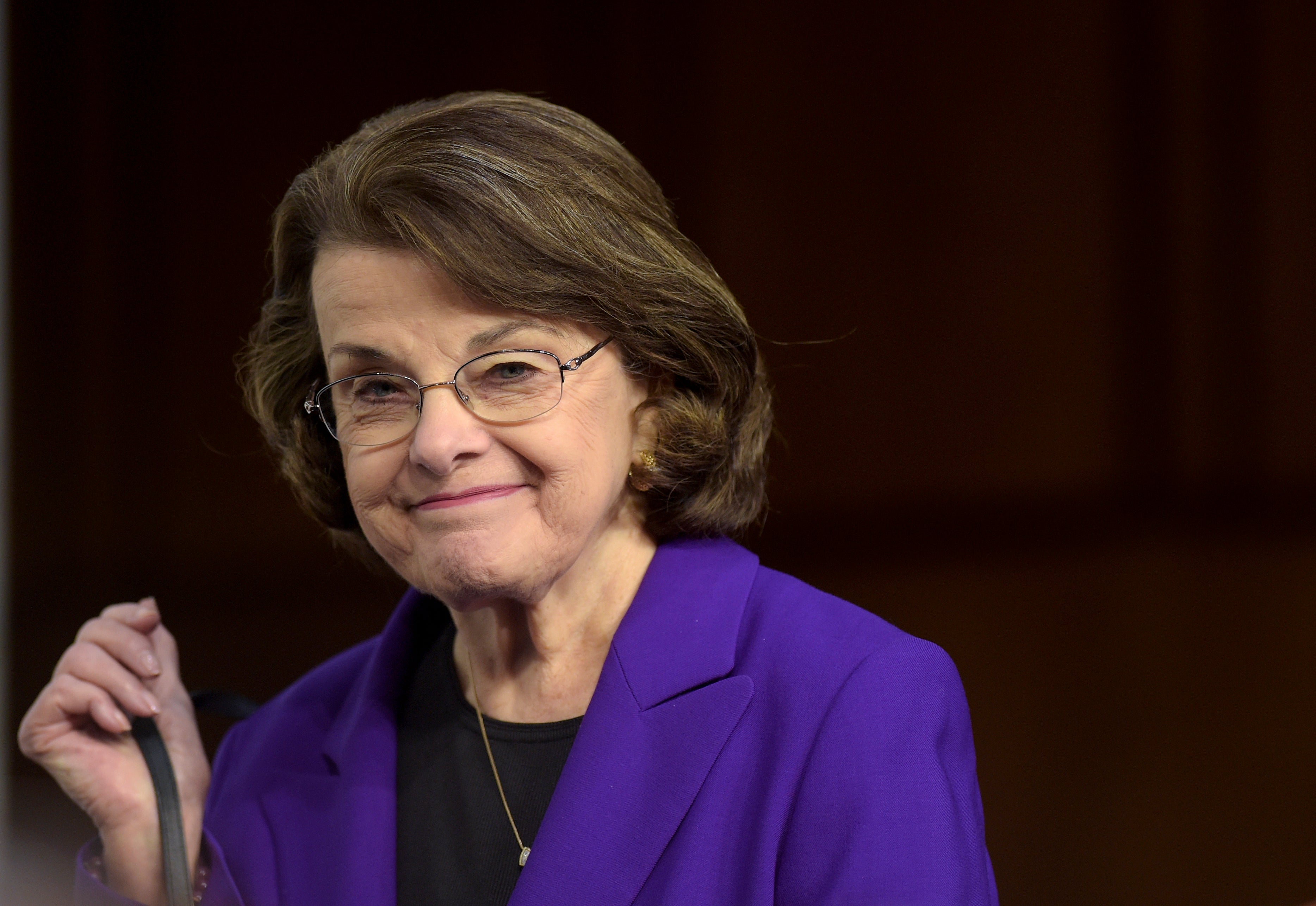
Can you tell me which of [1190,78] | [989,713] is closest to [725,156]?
[1190,78]

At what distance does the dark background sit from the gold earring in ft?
3.77

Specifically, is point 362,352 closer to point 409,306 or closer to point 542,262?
point 409,306

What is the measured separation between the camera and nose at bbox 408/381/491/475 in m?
1.35

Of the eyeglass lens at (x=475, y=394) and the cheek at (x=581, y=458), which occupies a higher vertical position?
the eyeglass lens at (x=475, y=394)

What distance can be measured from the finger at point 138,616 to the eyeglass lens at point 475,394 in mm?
483

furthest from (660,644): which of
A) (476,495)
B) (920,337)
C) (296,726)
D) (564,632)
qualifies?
(920,337)

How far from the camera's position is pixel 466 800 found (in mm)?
1550

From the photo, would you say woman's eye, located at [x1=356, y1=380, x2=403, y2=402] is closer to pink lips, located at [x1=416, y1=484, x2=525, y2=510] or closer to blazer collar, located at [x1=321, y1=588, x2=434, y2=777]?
pink lips, located at [x1=416, y1=484, x2=525, y2=510]

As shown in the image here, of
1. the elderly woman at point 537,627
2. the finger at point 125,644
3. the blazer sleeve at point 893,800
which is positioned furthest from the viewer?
the finger at point 125,644

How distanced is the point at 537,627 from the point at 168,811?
0.58 meters

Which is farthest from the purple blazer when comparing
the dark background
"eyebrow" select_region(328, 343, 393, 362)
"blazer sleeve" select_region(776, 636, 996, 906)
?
the dark background

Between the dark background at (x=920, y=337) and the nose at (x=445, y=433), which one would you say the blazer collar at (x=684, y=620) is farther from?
the dark background at (x=920, y=337)

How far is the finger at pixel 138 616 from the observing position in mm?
1693

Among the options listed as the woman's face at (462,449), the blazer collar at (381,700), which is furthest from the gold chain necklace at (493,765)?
the woman's face at (462,449)
